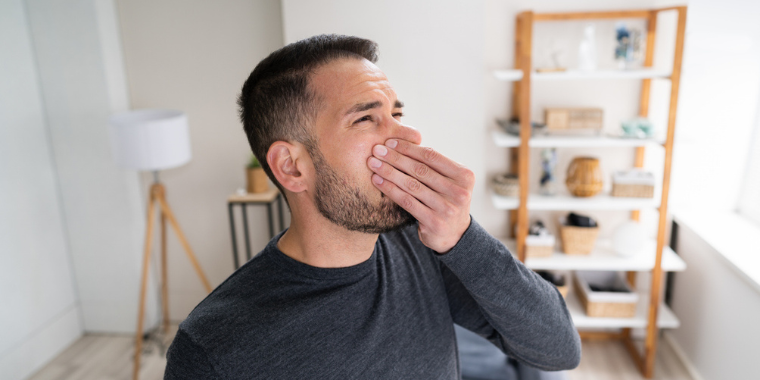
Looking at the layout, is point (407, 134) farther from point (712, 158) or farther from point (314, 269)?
point (712, 158)

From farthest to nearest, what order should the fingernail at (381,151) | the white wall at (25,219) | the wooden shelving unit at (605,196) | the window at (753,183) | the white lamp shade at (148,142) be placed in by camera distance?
the white wall at (25,219), the window at (753,183), the white lamp shade at (148,142), the wooden shelving unit at (605,196), the fingernail at (381,151)

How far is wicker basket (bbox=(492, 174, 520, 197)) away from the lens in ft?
8.82

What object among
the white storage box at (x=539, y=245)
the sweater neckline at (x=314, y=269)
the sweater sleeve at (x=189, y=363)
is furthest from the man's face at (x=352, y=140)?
the white storage box at (x=539, y=245)

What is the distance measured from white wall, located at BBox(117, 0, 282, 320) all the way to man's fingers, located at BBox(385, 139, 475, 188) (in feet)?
6.74

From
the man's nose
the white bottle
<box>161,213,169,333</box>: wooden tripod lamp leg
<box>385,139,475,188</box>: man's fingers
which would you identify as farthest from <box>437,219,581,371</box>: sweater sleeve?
<box>161,213,169,333</box>: wooden tripod lamp leg

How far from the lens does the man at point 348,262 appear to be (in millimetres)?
1027

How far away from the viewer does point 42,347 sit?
2988mm

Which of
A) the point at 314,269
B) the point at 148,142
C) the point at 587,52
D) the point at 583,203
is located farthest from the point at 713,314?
the point at 148,142

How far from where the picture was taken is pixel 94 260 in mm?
3205

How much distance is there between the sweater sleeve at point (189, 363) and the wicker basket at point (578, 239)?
2162 mm

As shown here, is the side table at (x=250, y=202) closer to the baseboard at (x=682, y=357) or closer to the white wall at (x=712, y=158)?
the white wall at (x=712, y=158)

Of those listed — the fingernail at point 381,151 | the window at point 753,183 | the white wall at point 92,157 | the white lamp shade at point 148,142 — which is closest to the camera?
the fingernail at point 381,151

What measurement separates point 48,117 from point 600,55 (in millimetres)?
3160

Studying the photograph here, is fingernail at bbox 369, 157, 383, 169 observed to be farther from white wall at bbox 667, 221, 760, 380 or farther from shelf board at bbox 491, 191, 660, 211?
white wall at bbox 667, 221, 760, 380
